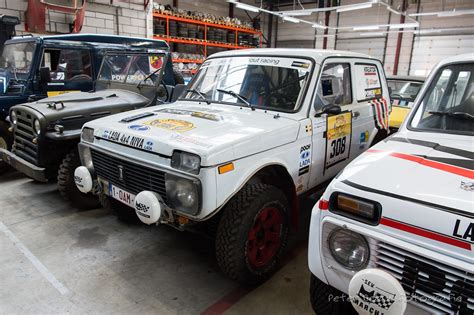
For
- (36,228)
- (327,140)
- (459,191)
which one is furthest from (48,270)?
(459,191)

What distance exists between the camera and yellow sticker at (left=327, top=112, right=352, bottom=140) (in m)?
3.23

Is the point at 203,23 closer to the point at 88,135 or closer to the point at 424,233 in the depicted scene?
the point at 88,135

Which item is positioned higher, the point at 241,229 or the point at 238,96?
the point at 238,96

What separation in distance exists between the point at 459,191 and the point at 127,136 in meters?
2.17

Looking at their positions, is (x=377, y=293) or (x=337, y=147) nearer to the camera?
(x=377, y=293)

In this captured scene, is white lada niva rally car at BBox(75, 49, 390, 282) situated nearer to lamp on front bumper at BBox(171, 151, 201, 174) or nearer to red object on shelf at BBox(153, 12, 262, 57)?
lamp on front bumper at BBox(171, 151, 201, 174)

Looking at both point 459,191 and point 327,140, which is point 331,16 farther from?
point 459,191

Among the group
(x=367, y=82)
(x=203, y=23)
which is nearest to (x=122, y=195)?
(x=367, y=82)

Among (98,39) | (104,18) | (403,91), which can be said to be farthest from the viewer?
(104,18)

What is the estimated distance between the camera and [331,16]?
17.4m

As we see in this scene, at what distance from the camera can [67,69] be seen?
5.60 meters

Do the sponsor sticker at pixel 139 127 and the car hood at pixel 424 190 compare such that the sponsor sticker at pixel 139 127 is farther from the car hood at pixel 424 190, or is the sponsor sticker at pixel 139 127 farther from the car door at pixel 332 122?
the car hood at pixel 424 190

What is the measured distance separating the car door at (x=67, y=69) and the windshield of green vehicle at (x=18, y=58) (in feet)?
0.85

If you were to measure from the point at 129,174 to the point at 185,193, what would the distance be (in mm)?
613
